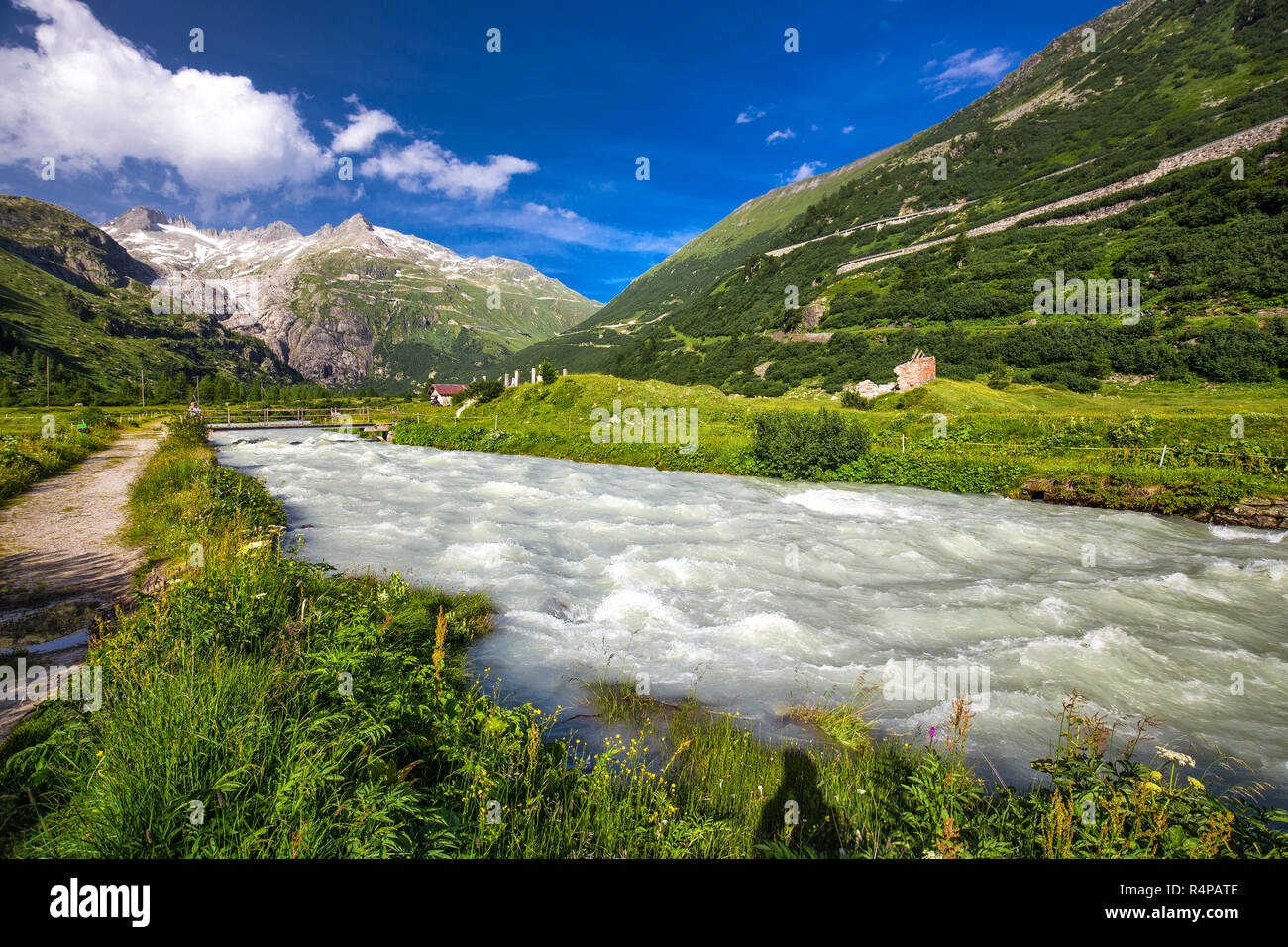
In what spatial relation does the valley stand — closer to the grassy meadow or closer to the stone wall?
the grassy meadow

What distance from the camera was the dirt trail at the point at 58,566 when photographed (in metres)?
6.50

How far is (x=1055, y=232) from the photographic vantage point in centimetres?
7669

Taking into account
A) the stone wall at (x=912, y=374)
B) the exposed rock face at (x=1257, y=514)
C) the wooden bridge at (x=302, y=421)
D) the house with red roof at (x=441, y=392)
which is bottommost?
the exposed rock face at (x=1257, y=514)

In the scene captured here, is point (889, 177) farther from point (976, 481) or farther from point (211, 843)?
point (211, 843)

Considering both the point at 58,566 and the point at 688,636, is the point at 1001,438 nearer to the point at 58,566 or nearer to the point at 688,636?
the point at 688,636

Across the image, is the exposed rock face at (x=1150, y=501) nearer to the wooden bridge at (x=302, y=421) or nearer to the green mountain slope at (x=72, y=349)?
the wooden bridge at (x=302, y=421)

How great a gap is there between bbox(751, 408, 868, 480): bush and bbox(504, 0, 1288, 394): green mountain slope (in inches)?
1279

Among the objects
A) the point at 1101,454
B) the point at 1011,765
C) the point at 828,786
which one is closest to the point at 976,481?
the point at 1101,454

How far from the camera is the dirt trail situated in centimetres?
650

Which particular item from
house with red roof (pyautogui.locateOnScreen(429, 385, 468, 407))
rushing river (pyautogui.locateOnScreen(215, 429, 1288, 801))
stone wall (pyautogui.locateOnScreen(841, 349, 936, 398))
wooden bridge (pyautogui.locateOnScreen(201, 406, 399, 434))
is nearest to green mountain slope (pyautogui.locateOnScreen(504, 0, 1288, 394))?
stone wall (pyautogui.locateOnScreen(841, 349, 936, 398))

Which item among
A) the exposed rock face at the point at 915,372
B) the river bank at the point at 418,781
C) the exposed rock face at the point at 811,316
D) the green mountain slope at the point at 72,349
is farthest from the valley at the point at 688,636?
the green mountain slope at the point at 72,349

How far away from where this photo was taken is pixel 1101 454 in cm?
2216

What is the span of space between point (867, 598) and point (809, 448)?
50.6 ft

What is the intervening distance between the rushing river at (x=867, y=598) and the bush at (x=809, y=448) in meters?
4.47
